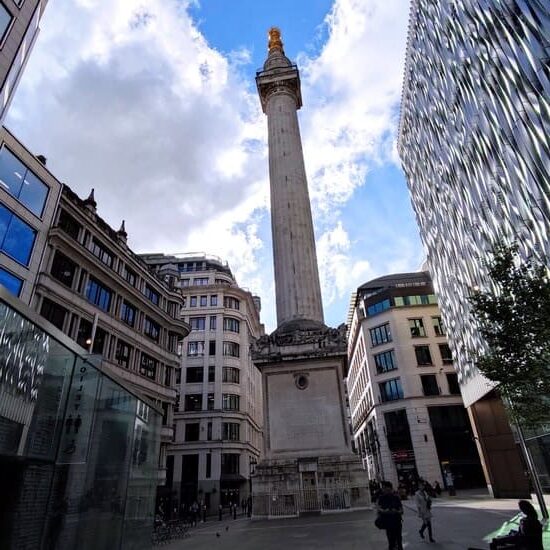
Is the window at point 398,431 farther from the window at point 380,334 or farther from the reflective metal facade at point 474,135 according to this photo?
the reflective metal facade at point 474,135

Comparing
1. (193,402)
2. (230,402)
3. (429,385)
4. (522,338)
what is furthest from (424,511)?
(193,402)

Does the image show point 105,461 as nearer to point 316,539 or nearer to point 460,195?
point 316,539

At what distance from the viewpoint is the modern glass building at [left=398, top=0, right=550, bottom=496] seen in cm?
2062

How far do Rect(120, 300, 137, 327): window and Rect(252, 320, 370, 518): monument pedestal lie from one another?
18.9m

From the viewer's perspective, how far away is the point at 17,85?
69.9 feet

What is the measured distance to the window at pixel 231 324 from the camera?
210 feet

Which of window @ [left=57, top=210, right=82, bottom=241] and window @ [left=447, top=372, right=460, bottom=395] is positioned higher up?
window @ [left=57, top=210, right=82, bottom=241]

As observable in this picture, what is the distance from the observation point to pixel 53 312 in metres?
29.1

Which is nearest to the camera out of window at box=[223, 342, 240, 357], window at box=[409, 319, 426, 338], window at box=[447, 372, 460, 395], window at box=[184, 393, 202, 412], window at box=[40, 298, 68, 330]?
window at box=[40, 298, 68, 330]

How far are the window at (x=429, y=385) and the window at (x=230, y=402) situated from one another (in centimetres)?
2660

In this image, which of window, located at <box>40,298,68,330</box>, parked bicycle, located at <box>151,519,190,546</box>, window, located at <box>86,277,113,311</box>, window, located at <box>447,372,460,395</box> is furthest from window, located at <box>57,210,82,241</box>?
window, located at <box>447,372,460,395</box>

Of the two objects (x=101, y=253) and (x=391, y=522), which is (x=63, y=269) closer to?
(x=101, y=253)

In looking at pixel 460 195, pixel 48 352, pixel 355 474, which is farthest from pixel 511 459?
pixel 48 352

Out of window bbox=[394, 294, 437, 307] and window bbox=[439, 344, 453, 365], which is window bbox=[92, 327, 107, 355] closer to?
window bbox=[394, 294, 437, 307]
